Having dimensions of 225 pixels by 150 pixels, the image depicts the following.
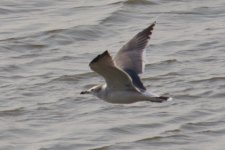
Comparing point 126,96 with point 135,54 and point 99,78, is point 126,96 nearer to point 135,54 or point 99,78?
point 135,54

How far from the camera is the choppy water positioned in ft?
35.2

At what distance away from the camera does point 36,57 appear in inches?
528

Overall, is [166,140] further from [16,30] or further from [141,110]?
[16,30]

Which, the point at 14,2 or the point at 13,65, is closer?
the point at 13,65

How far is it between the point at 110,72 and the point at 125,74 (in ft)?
0.45

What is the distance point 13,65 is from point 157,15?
320cm

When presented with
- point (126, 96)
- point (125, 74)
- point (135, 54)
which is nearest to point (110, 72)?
point (125, 74)

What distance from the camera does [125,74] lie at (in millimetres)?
8766

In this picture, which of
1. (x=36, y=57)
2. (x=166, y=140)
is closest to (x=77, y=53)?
(x=36, y=57)

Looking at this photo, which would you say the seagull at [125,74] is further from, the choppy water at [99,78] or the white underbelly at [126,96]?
the choppy water at [99,78]

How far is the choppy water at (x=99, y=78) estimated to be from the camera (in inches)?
423

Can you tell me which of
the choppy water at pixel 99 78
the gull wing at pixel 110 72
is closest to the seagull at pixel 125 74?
the gull wing at pixel 110 72

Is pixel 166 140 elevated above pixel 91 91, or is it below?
below

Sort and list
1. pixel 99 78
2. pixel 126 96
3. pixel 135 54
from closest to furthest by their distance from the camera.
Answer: pixel 126 96 → pixel 135 54 → pixel 99 78
